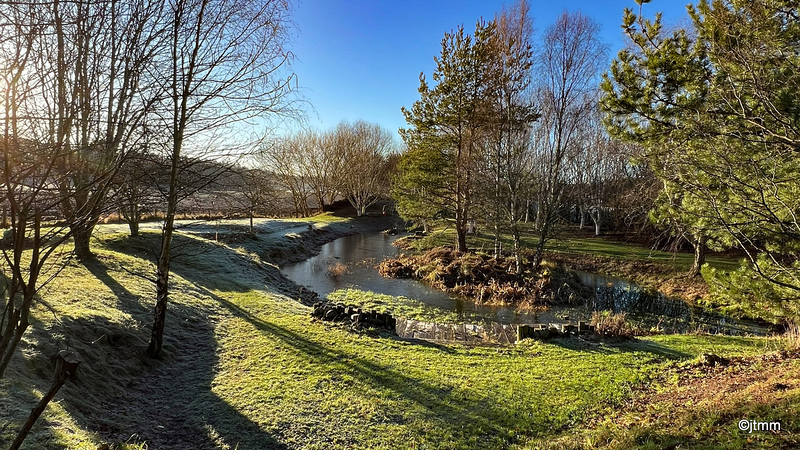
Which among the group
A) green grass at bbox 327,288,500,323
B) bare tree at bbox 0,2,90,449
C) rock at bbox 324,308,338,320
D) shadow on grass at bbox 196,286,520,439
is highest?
bare tree at bbox 0,2,90,449

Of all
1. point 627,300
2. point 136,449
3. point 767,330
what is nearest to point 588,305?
point 627,300

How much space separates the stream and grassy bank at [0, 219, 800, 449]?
321 cm

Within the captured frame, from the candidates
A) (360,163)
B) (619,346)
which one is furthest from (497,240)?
(360,163)

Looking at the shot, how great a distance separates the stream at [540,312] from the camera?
37.9 feet

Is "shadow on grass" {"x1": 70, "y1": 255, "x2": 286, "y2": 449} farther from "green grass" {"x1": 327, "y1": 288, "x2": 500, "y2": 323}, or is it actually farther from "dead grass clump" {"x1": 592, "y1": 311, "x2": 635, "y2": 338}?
"dead grass clump" {"x1": 592, "y1": 311, "x2": 635, "y2": 338}

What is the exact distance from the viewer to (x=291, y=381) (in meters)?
5.86

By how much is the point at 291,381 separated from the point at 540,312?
953 centimetres

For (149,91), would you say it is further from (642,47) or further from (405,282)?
(405,282)

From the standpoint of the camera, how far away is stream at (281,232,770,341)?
11.6 metres

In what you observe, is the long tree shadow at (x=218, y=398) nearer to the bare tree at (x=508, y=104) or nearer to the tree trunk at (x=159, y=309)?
the tree trunk at (x=159, y=309)

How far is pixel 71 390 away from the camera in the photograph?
466 centimetres

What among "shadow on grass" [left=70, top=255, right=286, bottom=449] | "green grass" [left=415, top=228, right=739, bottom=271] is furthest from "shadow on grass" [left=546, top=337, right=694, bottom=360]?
"green grass" [left=415, top=228, right=739, bottom=271]

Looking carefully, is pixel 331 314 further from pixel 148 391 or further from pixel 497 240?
pixel 497 240

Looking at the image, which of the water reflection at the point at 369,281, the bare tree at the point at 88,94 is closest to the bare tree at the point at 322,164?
the water reflection at the point at 369,281
